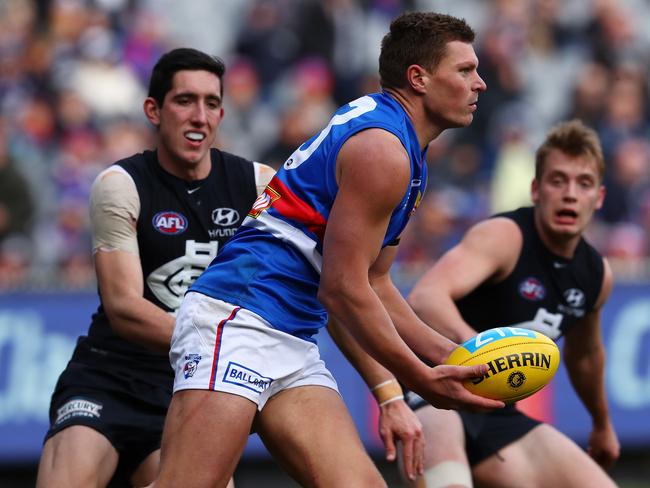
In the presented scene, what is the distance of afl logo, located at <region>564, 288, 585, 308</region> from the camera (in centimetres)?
643

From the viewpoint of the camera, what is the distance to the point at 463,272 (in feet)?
19.9

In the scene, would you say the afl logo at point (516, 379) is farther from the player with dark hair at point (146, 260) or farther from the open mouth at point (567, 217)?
the open mouth at point (567, 217)

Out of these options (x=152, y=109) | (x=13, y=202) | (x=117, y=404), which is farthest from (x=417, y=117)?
(x=13, y=202)

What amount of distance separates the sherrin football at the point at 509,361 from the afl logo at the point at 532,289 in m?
1.41

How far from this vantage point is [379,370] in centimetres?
541

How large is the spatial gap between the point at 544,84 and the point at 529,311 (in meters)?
8.74

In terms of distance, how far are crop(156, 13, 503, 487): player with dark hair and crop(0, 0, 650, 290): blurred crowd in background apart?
16.7ft

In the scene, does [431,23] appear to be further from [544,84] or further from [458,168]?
[544,84]

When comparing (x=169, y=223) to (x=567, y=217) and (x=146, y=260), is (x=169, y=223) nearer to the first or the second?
(x=146, y=260)

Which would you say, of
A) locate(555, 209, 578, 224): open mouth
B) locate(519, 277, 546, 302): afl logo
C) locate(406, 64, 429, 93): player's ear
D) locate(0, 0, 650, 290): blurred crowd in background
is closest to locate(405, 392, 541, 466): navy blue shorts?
locate(519, 277, 546, 302): afl logo

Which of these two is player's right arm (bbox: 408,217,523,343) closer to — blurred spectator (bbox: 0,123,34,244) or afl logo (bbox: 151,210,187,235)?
afl logo (bbox: 151,210,187,235)

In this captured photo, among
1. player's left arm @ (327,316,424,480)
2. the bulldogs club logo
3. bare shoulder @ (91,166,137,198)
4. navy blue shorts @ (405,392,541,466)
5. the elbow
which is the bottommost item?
navy blue shorts @ (405,392,541,466)

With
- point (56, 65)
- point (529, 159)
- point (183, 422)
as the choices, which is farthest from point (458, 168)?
point (183, 422)

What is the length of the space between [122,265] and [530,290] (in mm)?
2160
